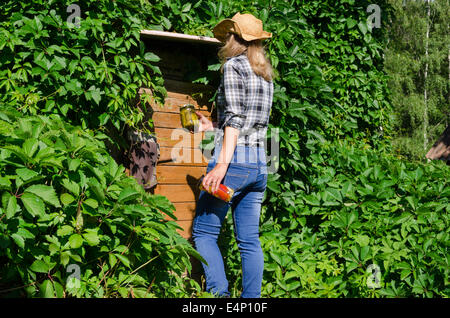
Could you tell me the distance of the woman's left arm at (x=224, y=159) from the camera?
2.11 metres

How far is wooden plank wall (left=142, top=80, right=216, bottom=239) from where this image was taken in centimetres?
297

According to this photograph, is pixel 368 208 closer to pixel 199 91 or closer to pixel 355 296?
pixel 355 296

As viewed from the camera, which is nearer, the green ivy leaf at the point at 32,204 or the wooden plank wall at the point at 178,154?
the green ivy leaf at the point at 32,204

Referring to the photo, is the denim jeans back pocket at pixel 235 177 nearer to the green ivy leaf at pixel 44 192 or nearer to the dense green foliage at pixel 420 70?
the green ivy leaf at pixel 44 192

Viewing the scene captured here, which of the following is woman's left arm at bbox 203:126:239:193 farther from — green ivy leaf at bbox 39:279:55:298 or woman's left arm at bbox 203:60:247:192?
green ivy leaf at bbox 39:279:55:298

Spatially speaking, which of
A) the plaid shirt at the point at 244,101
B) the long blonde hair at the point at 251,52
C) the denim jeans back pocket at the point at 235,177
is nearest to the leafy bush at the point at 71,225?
the denim jeans back pocket at the point at 235,177

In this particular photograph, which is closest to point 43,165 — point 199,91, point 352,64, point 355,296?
point 199,91

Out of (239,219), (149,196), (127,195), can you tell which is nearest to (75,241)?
(127,195)

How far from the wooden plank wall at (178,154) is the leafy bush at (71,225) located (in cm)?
118

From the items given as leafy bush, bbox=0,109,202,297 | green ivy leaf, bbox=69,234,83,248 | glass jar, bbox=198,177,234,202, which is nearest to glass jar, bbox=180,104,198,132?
glass jar, bbox=198,177,234,202

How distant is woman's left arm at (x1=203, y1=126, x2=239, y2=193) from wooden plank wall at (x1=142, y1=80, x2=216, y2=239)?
909 mm

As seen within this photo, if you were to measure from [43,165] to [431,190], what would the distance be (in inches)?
115

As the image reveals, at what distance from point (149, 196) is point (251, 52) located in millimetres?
1046
